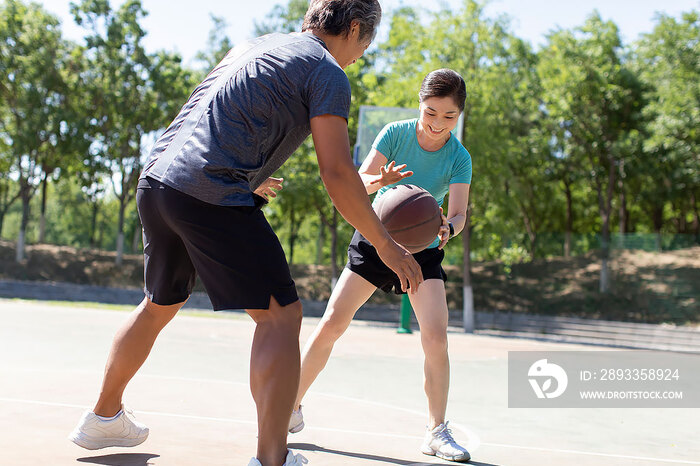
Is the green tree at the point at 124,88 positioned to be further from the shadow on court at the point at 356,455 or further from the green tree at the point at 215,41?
the shadow on court at the point at 356,455

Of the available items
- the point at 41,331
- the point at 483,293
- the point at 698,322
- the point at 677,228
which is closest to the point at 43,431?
the point at 41,331

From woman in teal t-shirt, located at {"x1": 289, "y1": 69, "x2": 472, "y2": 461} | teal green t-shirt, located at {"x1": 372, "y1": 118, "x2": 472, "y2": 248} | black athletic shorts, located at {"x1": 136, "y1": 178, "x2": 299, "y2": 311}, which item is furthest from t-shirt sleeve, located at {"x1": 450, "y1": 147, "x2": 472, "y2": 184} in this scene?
black athletic shorts, located at {"x1": 136, "y1": 178, "x2": 299, "y2": 311}

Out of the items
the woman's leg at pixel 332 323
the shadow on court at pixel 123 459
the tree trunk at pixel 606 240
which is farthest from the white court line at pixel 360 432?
the tree trunk at pixel 606 240

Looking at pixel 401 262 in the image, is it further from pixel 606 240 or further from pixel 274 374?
pixel 606 240

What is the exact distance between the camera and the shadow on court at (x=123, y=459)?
10.5 ft

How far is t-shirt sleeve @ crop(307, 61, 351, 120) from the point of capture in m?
2.64

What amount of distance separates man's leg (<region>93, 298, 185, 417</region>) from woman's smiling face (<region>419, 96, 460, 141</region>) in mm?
1857

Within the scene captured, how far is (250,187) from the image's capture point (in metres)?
2.87

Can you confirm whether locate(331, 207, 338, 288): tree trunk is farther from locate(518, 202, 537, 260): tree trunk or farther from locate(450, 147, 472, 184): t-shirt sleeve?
locate(450, 147, 472, 184): t-shirt sleeve

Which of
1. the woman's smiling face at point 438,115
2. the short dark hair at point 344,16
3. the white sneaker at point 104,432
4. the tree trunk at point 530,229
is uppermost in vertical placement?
the tree trunk at point 530,229

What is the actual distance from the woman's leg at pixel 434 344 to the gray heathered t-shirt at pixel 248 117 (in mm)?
1739

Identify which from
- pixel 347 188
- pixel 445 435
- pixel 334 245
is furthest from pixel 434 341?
pixel 334 245

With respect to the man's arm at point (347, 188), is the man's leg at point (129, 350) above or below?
below

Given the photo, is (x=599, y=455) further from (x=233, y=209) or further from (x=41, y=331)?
(x=41, y=331)
